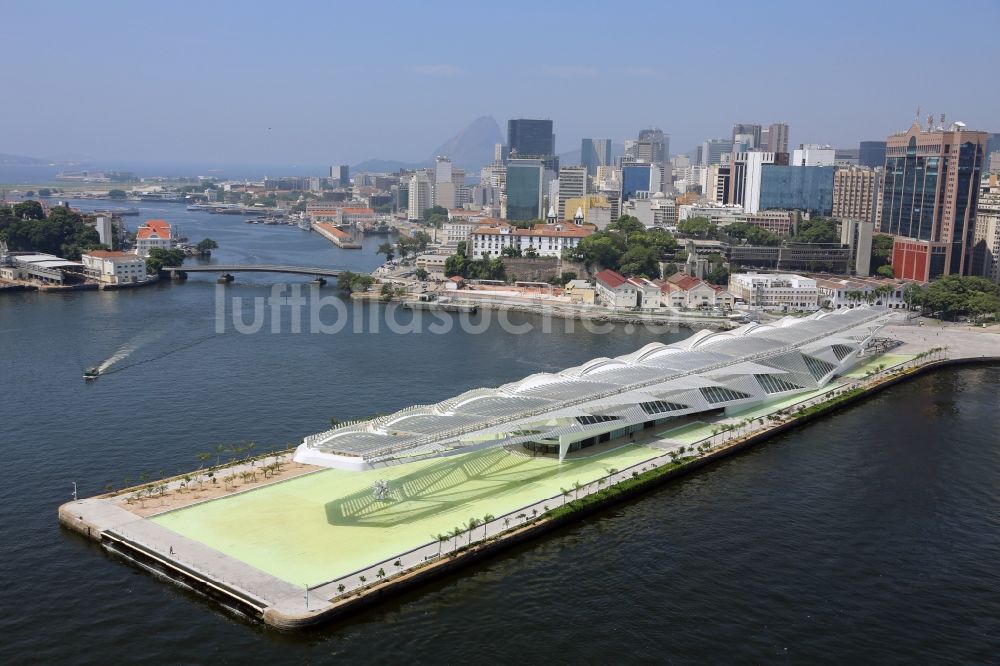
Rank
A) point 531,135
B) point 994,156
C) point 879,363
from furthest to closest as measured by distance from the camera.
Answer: point 531,135 < point 994,156 < point 879,363

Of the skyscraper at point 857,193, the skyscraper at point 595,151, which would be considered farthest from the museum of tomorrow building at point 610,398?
the skyscraper at point 595,151

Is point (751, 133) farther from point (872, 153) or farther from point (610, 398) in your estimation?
point (610, 398)

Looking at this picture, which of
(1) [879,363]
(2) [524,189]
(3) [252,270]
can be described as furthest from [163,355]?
(2) [524,189]

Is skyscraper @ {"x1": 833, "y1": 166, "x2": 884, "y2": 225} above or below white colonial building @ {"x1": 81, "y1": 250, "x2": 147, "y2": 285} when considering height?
above

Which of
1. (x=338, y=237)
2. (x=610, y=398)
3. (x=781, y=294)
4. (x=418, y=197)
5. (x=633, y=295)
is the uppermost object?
(x=418, y=197)

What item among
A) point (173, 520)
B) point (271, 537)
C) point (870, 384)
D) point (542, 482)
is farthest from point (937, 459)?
point (173, 520)

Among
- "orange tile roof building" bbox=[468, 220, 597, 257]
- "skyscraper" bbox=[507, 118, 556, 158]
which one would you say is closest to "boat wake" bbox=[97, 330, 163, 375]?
"orange tile roof building" bbox=[468, 220, 597, 257]

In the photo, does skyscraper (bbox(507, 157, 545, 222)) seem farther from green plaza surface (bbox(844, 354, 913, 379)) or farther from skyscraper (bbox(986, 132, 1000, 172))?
green plaza surface (bbox(844, 354, 913, 379))
